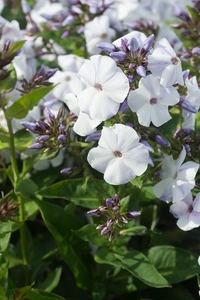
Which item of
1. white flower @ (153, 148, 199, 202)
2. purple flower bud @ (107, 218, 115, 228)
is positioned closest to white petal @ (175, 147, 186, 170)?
white flower @ (153, 148, 199, 202)

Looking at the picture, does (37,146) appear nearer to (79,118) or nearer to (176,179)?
(79,118)

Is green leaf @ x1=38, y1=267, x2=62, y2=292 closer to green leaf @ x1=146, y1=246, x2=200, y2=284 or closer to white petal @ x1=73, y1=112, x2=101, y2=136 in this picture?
green leaf @ x1=146, y1=246, x2=200, y2=284

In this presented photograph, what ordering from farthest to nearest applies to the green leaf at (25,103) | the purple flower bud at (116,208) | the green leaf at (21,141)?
the green leaf at (21,141)
the green leaf at (25,103)
the purple flower bud at (116,208)

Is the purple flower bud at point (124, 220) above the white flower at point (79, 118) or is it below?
below

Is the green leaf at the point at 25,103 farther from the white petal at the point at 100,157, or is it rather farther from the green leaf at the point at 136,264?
the green leaf at the point at 136,264

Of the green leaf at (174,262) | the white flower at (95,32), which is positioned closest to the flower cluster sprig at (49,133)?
the green leaf at (174,262)

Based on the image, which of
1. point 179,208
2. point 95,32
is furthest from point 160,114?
point 95,32
